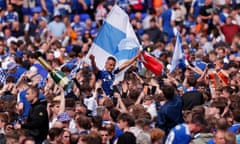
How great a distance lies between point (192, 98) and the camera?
16.2m

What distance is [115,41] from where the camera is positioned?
19.0m

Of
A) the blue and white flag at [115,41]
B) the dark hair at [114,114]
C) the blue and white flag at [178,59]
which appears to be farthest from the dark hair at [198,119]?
the blue and white flag at [178,59]

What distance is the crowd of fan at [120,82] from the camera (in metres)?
13.6

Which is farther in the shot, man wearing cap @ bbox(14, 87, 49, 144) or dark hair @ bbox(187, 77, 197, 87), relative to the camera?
dark hair @ bbox(187, 77, 197, 87)

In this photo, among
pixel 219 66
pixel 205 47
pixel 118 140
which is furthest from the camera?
pixel 205 47

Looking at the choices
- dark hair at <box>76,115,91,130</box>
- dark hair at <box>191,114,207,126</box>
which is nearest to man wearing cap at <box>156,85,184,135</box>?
dark hair at <box>191,114,207,126</box>

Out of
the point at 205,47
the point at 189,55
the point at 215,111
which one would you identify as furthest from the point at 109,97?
the point at 205,47

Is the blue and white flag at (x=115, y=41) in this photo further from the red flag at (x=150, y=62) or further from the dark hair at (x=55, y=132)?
the dark hair at (x=55, y=132)

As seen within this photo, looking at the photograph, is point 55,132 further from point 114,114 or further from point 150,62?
point 150,62

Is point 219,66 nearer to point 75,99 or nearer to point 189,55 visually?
point 189,55

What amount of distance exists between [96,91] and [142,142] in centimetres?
409

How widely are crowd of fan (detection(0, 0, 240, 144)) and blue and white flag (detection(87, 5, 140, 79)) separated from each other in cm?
41

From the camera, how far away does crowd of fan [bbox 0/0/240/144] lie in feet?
44.5

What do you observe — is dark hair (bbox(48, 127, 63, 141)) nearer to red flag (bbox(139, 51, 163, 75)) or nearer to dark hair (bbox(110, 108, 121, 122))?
dark hair (bbox(110, 108, 121, 122))
